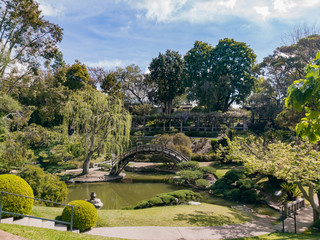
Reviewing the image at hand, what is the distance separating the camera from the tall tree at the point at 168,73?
169ft

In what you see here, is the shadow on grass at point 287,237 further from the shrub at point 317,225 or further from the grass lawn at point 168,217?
the grass lawn at point 168,217

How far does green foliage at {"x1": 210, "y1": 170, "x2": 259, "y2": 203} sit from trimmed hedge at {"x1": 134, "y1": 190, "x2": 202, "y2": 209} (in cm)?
245

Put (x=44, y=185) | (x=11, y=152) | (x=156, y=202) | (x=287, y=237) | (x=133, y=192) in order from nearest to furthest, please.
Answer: (x=287, y=237)
(x=44, y=185)
(x=156, y=202)
(x=11, y=152)
(x=133, y=192)

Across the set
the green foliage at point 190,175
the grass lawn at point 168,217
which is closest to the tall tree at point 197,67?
the green foliage at point 190,175

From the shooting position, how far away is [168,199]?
15.3 m

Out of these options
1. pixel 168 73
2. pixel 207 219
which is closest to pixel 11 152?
pixel 207 219

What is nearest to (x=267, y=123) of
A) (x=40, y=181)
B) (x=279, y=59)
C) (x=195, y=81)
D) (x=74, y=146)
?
(x=279, y=59)

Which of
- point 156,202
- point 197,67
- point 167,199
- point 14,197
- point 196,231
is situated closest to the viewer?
point 14,197

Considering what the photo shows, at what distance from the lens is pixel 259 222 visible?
12055 millimetres

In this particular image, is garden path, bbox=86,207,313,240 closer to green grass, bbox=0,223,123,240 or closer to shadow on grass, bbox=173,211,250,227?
shadow on grass, bbox=173,211,250,227

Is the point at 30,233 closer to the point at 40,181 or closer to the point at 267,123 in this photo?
the point at 40,181

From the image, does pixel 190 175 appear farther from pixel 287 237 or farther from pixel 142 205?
pixel 287 237

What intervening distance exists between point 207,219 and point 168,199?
3936mm

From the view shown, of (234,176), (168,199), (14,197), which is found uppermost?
(14,197)
